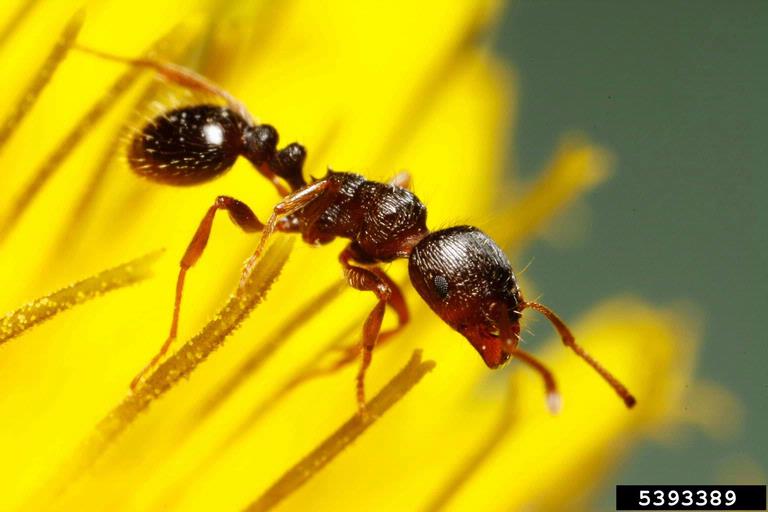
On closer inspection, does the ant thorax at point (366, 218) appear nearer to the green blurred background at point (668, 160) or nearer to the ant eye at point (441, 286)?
→ the ant eye at point (441, 286)

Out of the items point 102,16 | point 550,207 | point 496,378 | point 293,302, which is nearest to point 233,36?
point 102,16

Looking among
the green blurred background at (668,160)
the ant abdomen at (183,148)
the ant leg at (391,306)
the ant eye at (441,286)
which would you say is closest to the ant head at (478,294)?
the ant eye at (441,286)

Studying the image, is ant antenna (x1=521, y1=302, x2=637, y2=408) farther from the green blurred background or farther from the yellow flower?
the green blurred background

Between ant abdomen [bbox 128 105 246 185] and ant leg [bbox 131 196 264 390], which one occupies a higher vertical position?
ant abdomen [bbox 128 105 246 185]

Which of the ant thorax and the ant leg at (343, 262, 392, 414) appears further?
the ant thorax

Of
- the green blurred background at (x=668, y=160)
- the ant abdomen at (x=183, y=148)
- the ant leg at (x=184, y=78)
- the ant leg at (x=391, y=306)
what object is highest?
the ant leg at (x=184, y=78)

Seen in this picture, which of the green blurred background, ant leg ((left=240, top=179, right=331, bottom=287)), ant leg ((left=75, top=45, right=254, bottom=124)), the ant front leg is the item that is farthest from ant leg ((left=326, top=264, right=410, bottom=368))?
the green blurred background

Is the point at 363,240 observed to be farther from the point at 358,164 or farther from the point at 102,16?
the point at 102,16
